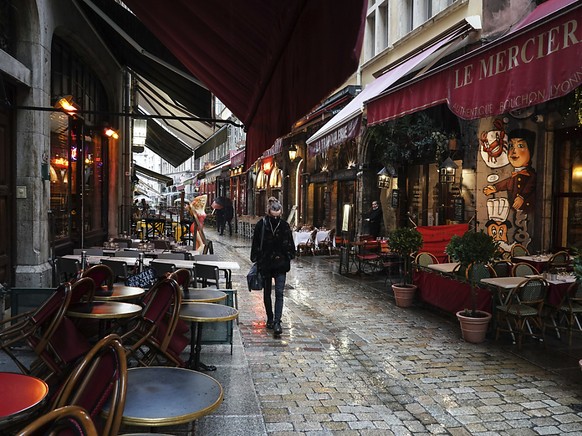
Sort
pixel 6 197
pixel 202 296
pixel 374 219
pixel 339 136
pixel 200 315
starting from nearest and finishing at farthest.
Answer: pixel 200 315
pixel 202 296
pixel 6 197
pixel 339 136
pixel 374 219

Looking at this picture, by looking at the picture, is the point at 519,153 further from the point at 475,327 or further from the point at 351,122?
the point at 475,327

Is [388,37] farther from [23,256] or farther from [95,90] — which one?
[23,256]

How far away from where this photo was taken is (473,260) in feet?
23.2

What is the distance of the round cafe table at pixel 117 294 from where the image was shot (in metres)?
4.71

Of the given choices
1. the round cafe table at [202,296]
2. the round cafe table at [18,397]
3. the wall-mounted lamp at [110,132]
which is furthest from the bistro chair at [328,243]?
the round cafe table at [18,397]

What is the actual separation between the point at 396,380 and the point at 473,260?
2.48m

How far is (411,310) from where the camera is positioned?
8750mm

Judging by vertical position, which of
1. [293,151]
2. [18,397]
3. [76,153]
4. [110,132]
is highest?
[293,151]

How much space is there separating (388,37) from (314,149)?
5.97m

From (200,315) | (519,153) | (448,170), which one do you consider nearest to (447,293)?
(519,153)

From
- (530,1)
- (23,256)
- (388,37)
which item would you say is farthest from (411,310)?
(388,37)

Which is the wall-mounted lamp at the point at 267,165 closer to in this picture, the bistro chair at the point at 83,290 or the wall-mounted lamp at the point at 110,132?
the wall-mounted lamp at the point at 110,132

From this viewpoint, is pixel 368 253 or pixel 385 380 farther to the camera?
pixel 368 253

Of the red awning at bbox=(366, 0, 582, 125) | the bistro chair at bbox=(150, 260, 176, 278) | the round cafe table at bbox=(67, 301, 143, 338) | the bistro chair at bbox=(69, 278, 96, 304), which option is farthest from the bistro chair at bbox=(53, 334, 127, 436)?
the bistro chair at bbox=(150, 260, 176, 278)
